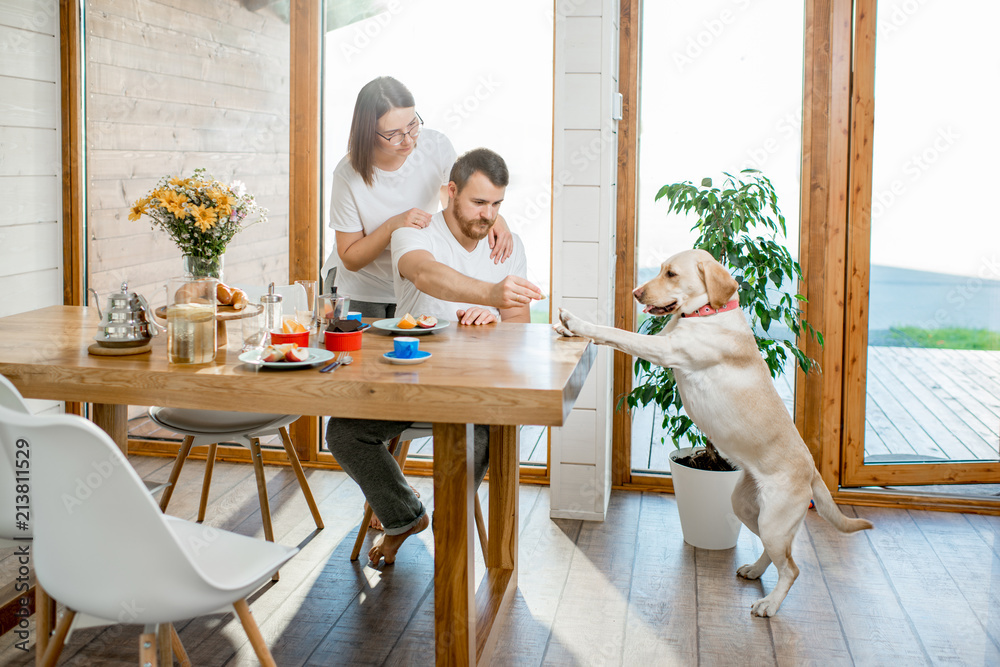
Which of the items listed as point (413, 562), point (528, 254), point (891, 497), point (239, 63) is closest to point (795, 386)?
point (891, 497)

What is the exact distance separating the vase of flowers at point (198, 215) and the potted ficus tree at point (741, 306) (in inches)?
61.9

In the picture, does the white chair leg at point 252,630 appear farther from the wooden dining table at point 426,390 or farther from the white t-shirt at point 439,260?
the white t-shirt at point 439,260

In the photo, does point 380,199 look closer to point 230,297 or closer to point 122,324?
point 230,297

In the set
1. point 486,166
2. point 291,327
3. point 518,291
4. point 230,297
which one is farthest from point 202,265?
point 486,166

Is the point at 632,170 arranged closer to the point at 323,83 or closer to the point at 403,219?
the point at 403,219

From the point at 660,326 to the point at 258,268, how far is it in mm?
1763

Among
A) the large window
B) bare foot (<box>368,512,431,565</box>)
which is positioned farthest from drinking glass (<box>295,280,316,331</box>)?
the large window

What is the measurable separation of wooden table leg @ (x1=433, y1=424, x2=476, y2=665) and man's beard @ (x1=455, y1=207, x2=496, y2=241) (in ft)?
3.49

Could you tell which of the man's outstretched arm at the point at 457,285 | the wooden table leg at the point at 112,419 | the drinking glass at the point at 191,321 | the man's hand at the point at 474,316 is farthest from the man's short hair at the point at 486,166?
the wooden table leg at the point at 112,419

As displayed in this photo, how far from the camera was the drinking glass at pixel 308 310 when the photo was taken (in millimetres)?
2291

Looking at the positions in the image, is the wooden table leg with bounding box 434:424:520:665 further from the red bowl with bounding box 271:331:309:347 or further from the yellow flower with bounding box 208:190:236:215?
the yellow flower with bounding box 208:190:236:215

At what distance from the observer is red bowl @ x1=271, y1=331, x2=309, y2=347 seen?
6.79ft

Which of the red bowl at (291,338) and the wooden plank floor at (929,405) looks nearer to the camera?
the red bowl at (291,338)

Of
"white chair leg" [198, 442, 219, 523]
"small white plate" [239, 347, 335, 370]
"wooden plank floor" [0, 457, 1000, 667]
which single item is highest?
"small white plate" [239, 347, 335, 370]
